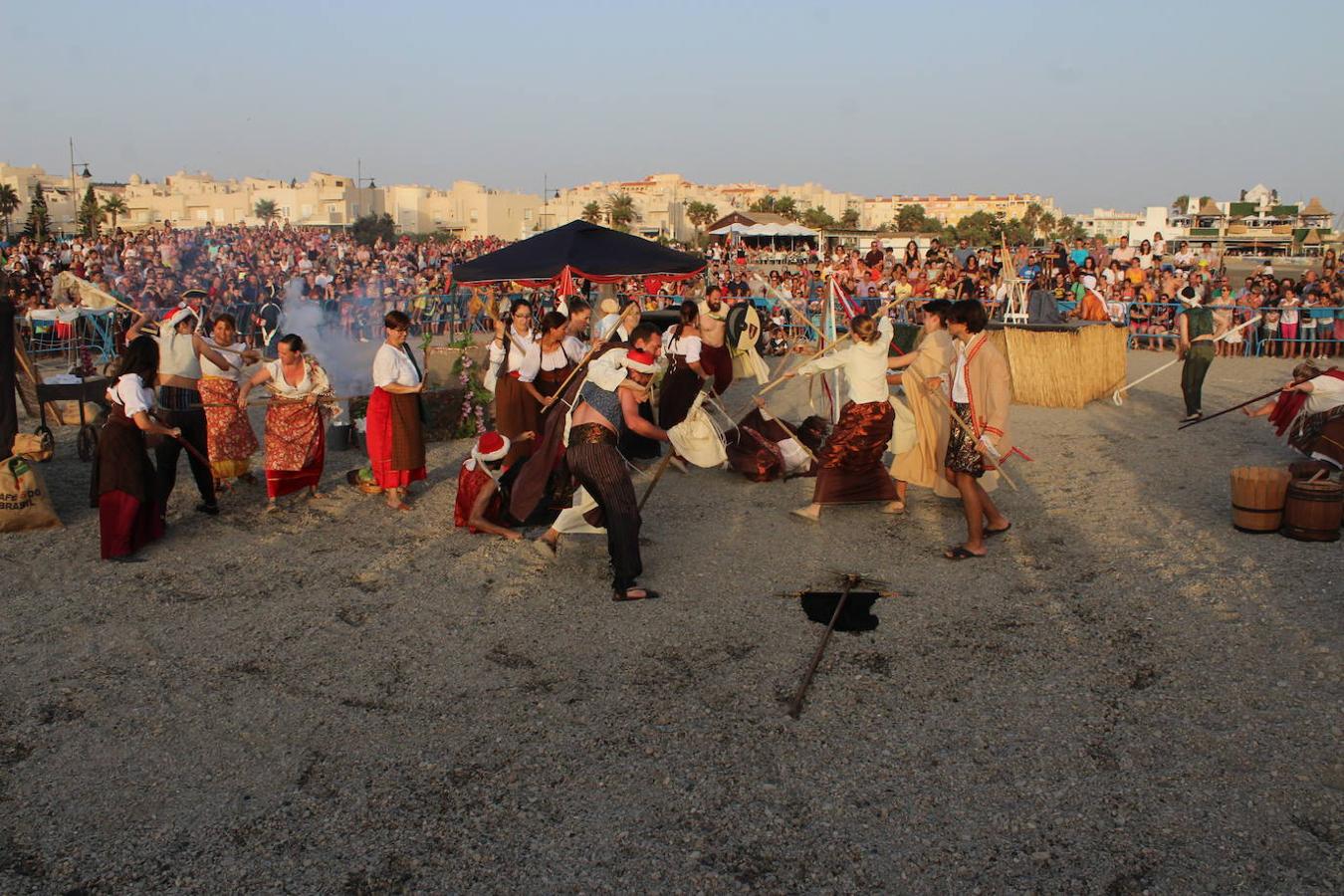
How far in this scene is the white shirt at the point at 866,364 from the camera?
273 inches

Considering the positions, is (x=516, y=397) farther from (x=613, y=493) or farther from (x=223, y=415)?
(x=613, y=493)

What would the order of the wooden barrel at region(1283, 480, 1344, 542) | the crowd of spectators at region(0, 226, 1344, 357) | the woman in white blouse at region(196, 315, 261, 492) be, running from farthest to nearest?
1. the crowd of spectators at region(0, 226, 1344, 357)
2. the woman in white blouse at region(196, 315, 261, 492)
3. the wooden barrel at region(1283, 480, 1344, 542)

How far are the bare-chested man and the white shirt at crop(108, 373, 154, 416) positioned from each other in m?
4.87

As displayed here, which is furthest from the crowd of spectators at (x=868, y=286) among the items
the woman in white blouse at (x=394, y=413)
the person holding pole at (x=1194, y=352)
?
the woman in white blouse at (x=394, y=413)

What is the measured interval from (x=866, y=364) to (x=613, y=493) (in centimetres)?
223

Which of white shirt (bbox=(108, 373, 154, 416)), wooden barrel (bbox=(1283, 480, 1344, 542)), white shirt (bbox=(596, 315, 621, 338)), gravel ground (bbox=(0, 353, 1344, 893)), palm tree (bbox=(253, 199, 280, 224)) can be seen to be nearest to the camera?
gravel ground (bbox=(0, 353, 1344, 893))

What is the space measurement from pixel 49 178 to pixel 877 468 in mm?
98263

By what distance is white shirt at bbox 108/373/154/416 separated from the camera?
6.41m

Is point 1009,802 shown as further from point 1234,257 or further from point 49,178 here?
point 49,178

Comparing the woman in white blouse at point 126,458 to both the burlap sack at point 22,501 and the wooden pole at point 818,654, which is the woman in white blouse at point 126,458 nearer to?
the burlap sack at point 22,501

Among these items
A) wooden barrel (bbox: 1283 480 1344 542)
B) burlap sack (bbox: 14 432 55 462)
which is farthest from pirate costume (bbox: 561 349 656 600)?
burlap sack (bbox: 14 432 55 462)

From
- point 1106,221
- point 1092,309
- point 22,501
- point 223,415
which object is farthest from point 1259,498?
point 1106,221

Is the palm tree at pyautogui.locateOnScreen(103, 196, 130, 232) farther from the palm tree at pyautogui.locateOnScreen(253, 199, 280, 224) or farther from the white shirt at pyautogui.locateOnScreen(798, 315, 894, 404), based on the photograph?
the white shirt at pyautogui.locateOnScreen(798, 315, 894, 404)

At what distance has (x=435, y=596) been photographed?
5.87m
